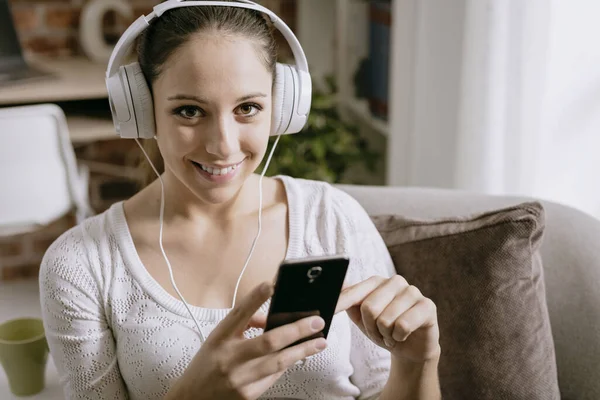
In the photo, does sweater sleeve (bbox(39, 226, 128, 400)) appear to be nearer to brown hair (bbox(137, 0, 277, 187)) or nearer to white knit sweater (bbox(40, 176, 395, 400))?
white knit sweater (bbox(40, 176, 395, 400))

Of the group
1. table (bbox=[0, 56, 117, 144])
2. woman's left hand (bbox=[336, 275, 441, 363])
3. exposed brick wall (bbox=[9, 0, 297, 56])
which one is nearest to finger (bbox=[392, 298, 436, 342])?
woman's left hand (bbox=[336, 275, 441, 363])

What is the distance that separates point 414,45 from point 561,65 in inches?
24.8

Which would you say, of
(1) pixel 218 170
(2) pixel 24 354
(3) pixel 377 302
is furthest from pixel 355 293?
(2) pixel 24 354

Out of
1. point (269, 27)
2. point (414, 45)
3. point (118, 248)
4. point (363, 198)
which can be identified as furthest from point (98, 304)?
point (414, 45)

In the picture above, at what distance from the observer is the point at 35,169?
2.10m

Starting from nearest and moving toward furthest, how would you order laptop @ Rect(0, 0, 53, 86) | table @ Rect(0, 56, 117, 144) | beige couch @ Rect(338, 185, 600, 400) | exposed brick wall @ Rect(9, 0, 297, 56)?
beige couch @ Rect(338, 185, 600, 400)
table @ Rect(0, 56, 117, 144)
laptop @ Rect(0, 0, 53, 86)
exposed brick wall @ Rect(9, 0, 297, 56)

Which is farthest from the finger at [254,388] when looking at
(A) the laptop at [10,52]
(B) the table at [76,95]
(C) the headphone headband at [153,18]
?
(A) the laptop at [10,52]

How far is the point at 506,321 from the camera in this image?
4.05 ft

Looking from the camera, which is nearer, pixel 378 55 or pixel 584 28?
pixel 584 28

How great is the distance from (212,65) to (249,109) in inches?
3.3

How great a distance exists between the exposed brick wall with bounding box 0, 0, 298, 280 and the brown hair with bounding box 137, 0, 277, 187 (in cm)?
169

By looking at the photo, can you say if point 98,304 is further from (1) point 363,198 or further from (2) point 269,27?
(1) point 363,198

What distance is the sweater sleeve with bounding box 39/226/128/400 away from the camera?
1.12 metres

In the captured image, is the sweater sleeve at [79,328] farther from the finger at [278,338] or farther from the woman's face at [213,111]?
the finger at [278,338]
